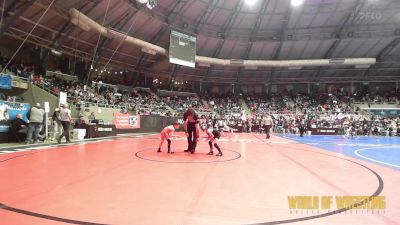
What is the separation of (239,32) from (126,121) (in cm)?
2035

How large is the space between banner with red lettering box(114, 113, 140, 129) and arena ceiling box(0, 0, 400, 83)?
6.94 m

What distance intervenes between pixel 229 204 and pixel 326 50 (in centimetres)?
3727

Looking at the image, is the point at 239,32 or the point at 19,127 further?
the point at 239,32

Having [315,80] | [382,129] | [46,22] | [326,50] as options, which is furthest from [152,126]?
[315,80]

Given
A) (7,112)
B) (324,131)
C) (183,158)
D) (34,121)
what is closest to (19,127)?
(7,112)

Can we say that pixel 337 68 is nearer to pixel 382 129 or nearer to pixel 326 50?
pixel 326 50

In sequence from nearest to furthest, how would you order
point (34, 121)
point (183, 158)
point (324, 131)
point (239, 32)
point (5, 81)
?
point (183, 158) < point (34, 121) < point (5, 81) < point (324, 131) < point (239, 32)

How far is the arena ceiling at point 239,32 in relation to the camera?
24.5 metres

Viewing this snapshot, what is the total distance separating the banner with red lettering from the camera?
20312 mm

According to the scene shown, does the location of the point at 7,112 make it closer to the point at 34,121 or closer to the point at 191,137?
the point at 34,121

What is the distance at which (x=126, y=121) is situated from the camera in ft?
70.2

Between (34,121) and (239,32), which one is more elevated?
(239,32)

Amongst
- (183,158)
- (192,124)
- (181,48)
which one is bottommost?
(183,158)

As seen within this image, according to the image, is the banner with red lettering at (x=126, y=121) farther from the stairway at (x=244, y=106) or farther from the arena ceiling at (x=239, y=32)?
the stairway at (x=244, y=106)
